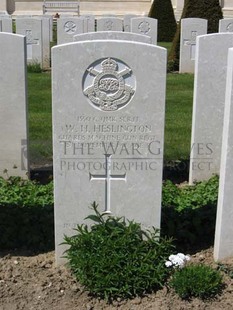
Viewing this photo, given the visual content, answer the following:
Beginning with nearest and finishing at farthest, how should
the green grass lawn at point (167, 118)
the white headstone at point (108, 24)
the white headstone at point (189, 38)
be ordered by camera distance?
the green grass lawn at point (167, 118)
the white headstone at point (189, 38)
the white headstone at point (108, 24)

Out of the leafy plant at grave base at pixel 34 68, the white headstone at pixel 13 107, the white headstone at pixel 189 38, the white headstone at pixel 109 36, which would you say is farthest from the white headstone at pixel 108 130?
the white headstone at pixel 189 38

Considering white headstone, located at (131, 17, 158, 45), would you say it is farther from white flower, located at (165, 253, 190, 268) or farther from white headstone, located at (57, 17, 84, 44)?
white flower, located at (165, 253, 190, 268)

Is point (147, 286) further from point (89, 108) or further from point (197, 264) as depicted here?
point (89, 108)

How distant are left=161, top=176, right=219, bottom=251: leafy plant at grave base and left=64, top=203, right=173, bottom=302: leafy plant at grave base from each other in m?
0.39

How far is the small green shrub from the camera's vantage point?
155 inches

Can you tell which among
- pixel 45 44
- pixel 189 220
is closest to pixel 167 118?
pixel 189 220

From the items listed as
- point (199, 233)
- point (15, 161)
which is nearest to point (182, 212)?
point (199, 233)

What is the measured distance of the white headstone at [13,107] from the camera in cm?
576

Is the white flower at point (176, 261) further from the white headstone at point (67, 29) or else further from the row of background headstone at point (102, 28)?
the white headstone at point (67, 29)

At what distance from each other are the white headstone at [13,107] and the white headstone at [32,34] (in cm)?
822

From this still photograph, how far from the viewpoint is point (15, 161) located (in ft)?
20.4

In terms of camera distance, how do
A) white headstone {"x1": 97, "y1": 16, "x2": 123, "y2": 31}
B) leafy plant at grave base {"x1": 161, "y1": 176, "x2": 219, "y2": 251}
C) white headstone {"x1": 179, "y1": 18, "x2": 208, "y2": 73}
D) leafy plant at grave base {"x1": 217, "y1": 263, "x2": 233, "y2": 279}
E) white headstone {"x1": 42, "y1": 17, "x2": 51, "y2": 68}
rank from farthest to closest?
white headstone {"x1": 97, "y1": 16, "x2": 123, "y2": 31}, white headstone {"x1": 42, "y1": 17, "x2": 51, "y2": 68}, white headstone {"x1": 179, "y1": 18, "x2": 208, "y2": 73}, leafy plant at grave base {"x1": 161, "y1": 176, "x2": 219, "y2": 251}, leafy plant at grave base {"x1": 217, "y1": 263, "x2": 233, "y2": 279}

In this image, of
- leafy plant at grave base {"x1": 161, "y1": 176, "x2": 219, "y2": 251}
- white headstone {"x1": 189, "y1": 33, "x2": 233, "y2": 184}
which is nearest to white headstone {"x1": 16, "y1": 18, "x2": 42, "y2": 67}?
white headstone {"x1": 189, "y1": 33, "x2": 233, "y2": 184}

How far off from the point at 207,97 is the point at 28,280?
2728 mm
